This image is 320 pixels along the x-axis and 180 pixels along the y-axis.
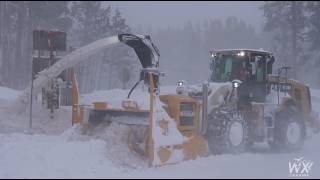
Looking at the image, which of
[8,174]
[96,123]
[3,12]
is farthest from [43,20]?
[8,174]

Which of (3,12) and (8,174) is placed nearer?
(8,174)

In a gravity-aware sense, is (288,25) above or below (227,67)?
above

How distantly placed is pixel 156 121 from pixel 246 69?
4.17 metres

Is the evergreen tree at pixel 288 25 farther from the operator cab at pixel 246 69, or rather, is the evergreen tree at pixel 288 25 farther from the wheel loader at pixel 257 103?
the operator cab at pixel 246 69

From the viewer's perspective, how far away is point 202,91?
13.4 m

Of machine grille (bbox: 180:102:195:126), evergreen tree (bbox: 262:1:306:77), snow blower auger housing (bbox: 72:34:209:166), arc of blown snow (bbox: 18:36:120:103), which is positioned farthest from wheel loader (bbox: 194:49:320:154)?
evergreen tree (bbox: 262:1:306:77)

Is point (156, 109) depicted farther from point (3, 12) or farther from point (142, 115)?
point (3, 12)

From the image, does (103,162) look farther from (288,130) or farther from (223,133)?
(288,130)

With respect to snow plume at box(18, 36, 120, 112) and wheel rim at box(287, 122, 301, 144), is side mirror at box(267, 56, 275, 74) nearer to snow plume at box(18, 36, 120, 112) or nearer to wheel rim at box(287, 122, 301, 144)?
wheel rim at box(287, 122, 301, 144)

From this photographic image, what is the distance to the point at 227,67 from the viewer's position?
15.2 metres

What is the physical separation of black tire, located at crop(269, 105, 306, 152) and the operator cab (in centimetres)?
80

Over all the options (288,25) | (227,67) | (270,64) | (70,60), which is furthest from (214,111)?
(288,25)

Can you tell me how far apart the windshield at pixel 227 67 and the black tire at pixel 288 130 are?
1.61m

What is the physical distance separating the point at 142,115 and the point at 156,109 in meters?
0.61
